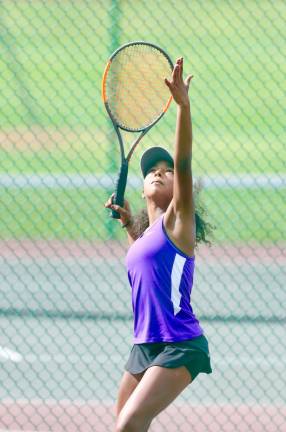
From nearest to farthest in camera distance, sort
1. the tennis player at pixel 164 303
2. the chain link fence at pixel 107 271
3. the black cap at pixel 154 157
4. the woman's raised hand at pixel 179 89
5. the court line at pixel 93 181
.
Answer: the woman's raised hand at pixel 179 89, the tennis player at pixel 164 303, the black cap at pixel 154 157, the chain link fence at pixel 107 271, the court line at pixel 93 181

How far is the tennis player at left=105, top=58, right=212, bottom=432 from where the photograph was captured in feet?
15.2

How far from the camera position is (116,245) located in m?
10.2

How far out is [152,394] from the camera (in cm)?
464

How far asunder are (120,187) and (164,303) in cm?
56

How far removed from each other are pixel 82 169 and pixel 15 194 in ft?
3.74

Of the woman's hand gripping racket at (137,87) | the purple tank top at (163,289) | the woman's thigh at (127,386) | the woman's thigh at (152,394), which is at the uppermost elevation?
the woman's hand gripping racket at (137,87)

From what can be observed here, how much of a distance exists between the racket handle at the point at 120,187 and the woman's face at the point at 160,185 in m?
0.10

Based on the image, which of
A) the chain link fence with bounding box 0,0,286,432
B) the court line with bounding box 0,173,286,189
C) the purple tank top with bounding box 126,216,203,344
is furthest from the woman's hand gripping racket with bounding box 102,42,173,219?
the court line with bounding box 0,173,286,189

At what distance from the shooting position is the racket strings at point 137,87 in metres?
5.42

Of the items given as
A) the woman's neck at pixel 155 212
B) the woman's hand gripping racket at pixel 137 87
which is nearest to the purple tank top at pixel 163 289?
the woman's neck at pixel 155 212

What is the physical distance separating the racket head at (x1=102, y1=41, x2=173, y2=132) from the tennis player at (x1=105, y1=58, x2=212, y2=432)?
0.53 m

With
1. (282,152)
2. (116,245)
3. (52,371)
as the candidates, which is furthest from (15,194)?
(52,371)

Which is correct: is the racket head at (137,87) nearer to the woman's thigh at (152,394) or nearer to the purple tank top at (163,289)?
the purple tank top at (163,289)

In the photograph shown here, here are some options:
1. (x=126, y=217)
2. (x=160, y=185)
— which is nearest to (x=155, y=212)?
(x=160, y=185)
